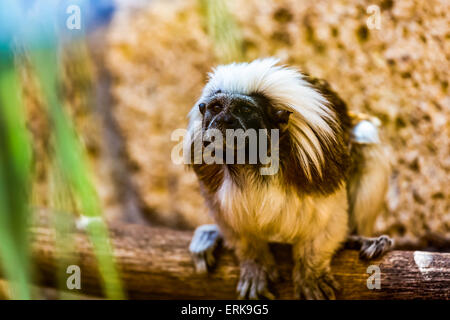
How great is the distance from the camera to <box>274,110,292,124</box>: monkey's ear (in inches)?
54.1

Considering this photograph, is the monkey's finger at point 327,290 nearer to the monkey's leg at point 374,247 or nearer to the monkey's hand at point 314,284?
the monkey's hand at point 314,284

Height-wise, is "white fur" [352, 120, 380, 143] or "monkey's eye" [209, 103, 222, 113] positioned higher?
"monkey's eye" [209, 103, 222, 113]

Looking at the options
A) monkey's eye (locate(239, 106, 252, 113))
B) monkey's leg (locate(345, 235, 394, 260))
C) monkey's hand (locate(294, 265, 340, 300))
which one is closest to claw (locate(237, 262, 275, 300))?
monkey's hand (locate(294, 265, 340, 300))

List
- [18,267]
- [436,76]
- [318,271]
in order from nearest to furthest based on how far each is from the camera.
Result: [18,267], [318,271], [436,76]

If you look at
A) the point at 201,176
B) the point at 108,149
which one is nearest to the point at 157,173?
the point at 108,149

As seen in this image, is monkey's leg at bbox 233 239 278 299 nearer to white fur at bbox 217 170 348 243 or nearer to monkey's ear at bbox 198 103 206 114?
white fur at bbox 217 170 348 243

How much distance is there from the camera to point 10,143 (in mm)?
625

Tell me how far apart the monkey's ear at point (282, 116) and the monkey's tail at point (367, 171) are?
45 cm

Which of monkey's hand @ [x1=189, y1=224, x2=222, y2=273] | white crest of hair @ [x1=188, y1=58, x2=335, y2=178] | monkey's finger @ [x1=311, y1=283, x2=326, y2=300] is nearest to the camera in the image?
white crest of hair @ [x1=188, y1=58, x2=335, y2=178]

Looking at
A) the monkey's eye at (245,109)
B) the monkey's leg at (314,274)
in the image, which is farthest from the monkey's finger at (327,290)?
the monkey's eye at (245,109)

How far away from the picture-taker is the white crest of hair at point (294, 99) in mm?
1413

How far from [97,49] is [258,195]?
1795 mm

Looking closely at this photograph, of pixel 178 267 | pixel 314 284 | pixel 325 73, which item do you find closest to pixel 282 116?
pixel 314 284

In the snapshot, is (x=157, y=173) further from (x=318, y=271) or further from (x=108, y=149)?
(x=318, y=271)
